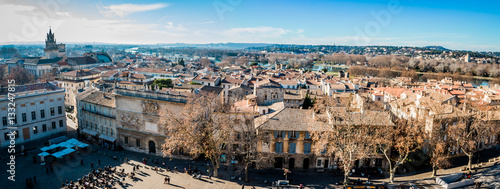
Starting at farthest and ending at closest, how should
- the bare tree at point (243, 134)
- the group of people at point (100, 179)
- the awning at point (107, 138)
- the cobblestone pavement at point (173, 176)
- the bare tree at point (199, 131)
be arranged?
the awning at point (107, 138) < the bare tree at point (243, 134) < the bare tree at point (199, 131) < the cobblestone pavement at point (173, 176) < the group of people at point (100, 179)

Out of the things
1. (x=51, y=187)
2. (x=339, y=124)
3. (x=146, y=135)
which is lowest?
(x=51, y=187)

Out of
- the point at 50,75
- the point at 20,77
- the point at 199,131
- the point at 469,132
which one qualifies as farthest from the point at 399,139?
the point at 50,75

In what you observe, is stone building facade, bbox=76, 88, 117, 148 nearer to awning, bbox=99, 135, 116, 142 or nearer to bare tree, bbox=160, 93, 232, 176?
awning, bbox=99, 135, 116, 142

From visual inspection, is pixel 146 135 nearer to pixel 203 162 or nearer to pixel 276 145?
pixel 203 162

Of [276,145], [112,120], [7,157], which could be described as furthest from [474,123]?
[7,157]

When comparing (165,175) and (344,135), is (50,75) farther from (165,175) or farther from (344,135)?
(344,135)

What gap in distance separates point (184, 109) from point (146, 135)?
7.15 metres

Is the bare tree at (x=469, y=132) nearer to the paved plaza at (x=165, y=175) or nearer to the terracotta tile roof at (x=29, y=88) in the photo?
the paved plaza at (x=165, y=175)

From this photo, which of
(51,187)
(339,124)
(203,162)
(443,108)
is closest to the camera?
(51,187)

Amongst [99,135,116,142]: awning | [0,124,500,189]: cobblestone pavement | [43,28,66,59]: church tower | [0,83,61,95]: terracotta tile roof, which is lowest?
[0,124,500,189]: cobblestone pavement

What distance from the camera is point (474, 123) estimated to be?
29547 mm

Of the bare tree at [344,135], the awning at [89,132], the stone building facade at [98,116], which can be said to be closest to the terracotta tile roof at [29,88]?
the stone building facade at [98,116]

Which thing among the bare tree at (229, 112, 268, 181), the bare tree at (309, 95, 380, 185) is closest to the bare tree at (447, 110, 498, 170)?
the bare tree at (309, 95, 380, 185)

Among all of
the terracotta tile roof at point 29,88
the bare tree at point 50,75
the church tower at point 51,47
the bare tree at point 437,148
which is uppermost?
the church tower at point 51,47
